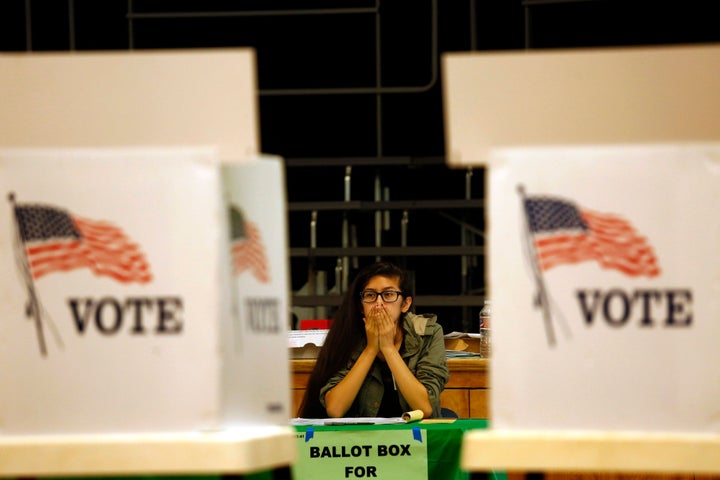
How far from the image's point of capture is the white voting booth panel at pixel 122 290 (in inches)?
58.7

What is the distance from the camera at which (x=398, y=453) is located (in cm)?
315

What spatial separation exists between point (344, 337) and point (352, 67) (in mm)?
2249

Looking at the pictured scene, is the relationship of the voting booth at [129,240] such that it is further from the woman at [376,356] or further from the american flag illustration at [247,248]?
the woman at [376,356]

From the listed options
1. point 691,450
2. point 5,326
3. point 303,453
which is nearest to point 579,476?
point 303,453

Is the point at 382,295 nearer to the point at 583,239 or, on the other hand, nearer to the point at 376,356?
the point at 376,356

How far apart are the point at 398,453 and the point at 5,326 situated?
5.82 ft

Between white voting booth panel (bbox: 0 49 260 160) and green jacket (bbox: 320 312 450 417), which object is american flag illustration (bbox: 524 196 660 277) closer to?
white voting booth panel (bbox: 0 49 260 160)

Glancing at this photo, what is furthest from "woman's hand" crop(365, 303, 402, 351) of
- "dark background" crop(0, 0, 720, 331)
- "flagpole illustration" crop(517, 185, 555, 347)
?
"flagpole illustration" crop(517, 185, 555, 347)

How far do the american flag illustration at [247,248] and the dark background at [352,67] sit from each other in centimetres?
389

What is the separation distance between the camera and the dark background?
5.59 meters

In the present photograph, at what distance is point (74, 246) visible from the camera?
1.52 metres

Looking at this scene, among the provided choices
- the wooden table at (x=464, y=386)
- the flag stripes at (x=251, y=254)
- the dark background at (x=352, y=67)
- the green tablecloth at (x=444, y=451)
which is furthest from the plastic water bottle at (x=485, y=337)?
the flag stripes at (x=251, y=254)


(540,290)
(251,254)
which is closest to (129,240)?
(251,254)

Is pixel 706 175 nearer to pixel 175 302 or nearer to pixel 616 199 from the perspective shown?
pixel 616 199
